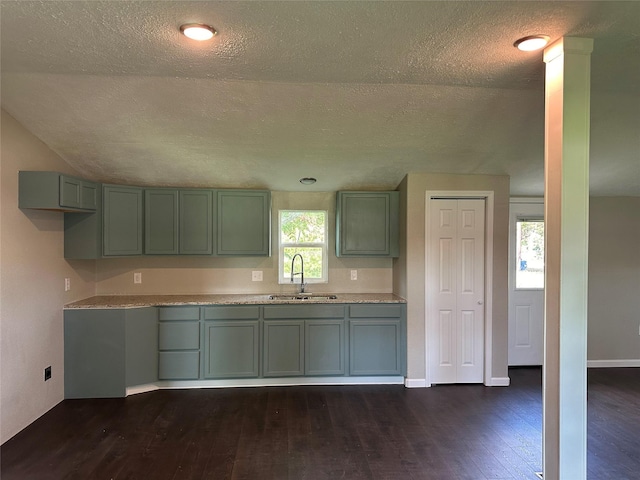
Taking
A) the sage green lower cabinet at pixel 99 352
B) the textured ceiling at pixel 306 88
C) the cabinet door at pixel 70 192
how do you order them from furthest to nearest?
the sage green lower cabinet at pixel 99 352
the cabinet door at pixel 70 192
the textured ceiling at pixel 306 88

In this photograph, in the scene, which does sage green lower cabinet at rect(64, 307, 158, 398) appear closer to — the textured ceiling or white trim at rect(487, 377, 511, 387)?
the textured ceiling

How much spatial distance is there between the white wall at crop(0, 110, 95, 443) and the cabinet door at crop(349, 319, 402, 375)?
9.04 feet

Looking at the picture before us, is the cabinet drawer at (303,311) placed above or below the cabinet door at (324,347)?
above

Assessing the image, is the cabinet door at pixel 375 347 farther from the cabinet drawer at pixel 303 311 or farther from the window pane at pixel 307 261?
the window pane at pixel 307 261

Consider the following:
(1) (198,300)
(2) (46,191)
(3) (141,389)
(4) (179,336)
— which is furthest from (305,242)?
(2) (46,191)

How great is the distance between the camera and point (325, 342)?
149 inches

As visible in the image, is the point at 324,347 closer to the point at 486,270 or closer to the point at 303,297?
the point at 303,297

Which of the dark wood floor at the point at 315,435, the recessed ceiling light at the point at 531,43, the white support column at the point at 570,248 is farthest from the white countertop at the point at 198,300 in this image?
the recessed ceiling light at the point at 531,43

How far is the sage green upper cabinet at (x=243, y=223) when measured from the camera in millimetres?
3969

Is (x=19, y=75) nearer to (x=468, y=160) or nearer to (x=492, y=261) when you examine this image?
(x=468, y=160)

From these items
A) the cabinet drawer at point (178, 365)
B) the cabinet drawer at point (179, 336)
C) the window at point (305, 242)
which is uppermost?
the window at point (305, 242)

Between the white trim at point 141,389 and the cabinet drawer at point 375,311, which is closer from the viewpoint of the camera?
the white trim at point 141,389

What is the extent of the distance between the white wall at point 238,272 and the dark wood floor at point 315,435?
114 cm

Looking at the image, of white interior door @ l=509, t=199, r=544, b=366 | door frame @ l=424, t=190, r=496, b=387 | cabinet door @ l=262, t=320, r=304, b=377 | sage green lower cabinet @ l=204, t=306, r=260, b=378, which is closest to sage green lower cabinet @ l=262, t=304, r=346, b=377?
cabinet door @ l=262, t=320, r=304, b=377
